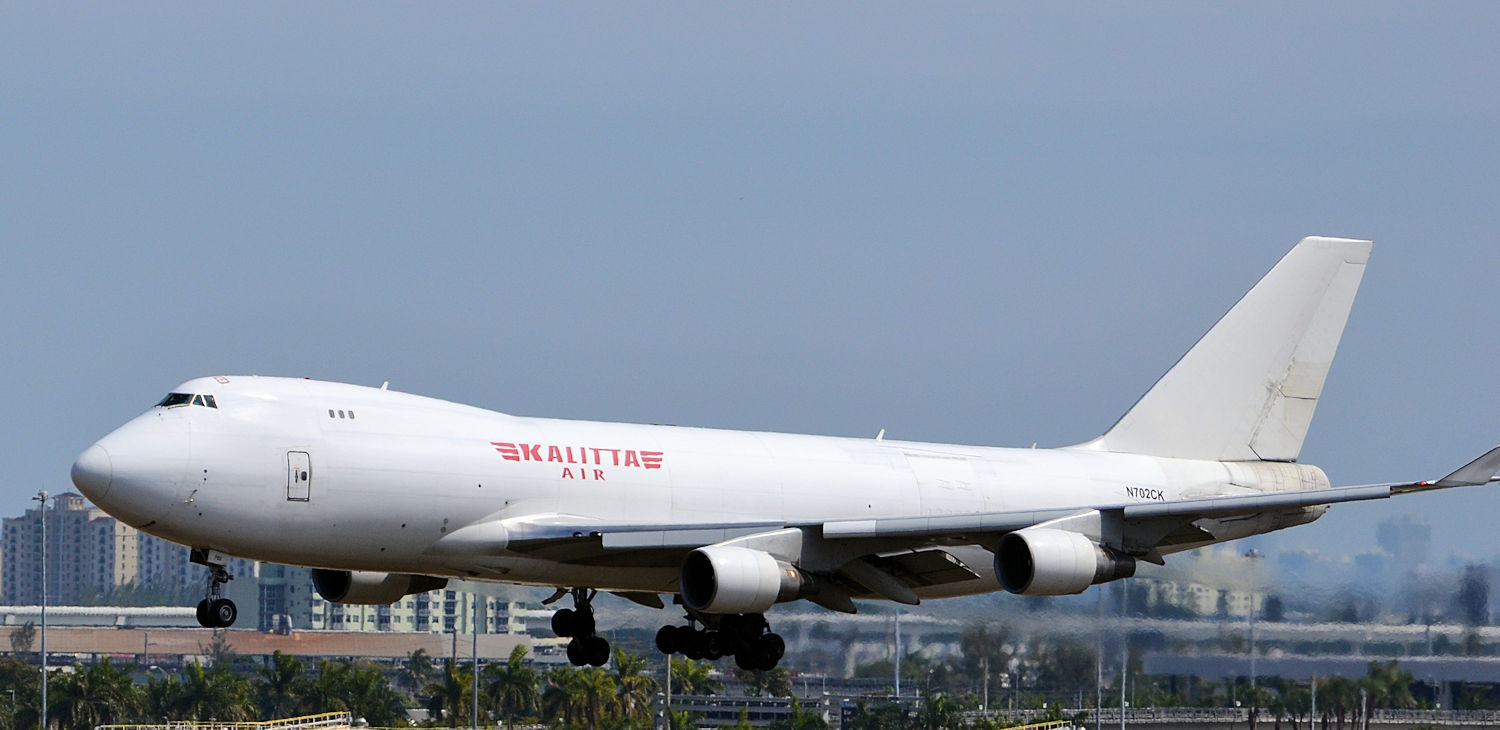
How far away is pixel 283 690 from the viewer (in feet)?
240

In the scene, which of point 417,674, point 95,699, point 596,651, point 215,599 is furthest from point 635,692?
point 215,599

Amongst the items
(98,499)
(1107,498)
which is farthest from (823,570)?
(98,499)

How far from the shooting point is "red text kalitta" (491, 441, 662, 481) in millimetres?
33750

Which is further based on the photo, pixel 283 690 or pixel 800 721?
pixel 283 690

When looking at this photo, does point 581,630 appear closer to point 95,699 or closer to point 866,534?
point 866,534

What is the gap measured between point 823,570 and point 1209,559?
1264cm

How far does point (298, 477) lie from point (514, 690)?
42.5 meters

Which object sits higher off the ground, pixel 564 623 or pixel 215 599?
pixel 215 599

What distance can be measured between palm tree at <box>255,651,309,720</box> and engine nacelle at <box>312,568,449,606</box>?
36.6 meters

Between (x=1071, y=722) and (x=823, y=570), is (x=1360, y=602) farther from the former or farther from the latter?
(x=823, y=570)

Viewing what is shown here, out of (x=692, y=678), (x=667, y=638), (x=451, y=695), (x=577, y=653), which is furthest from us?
(x=451, y=695)

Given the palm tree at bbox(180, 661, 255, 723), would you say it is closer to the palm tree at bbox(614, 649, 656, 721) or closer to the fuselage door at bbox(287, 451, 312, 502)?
the palm tree at bbox(614, 649, 656, 721)

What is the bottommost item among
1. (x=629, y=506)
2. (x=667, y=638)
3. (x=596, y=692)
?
(x=596, y=692)

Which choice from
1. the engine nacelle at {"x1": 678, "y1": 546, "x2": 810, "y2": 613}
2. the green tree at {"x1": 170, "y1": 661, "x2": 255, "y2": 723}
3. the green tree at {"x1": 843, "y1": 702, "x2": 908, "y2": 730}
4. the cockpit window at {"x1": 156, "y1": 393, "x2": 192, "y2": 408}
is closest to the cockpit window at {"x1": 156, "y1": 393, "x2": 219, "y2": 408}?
the cockpit window at {"x1": 156, "y1": 393, "x2": 192, "y2": 408}
